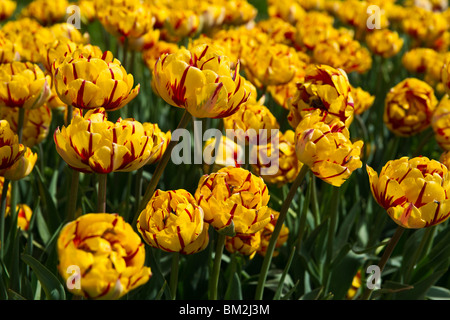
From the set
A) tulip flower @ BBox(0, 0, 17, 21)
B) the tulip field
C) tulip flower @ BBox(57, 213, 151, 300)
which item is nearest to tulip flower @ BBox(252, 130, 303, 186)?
the tulip field

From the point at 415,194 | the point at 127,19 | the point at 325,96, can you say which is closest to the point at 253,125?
the point at 325,96

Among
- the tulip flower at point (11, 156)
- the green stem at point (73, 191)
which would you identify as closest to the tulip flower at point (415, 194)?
the green stem at point (73, 191)

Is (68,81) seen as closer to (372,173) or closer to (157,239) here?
(157,239)

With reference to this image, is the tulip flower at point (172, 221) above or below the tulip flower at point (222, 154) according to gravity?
above

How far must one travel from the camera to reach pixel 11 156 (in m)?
1.03

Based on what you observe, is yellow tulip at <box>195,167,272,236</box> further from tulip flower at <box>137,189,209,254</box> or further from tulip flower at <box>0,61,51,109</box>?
tulip flower at <box>0,61,51,109</box>

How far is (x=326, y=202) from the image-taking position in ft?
5.62

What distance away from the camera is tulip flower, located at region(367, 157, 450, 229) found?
36.4 inches

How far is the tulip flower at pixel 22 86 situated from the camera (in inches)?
45.8

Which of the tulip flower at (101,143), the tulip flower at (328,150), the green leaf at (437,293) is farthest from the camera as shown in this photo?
the green leaf at (437,293)

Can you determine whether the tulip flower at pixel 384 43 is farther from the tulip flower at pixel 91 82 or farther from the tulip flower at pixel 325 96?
the tulip flower at pixel 91 82

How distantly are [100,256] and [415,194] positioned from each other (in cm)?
51

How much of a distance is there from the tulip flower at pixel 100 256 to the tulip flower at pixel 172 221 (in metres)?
0.18
